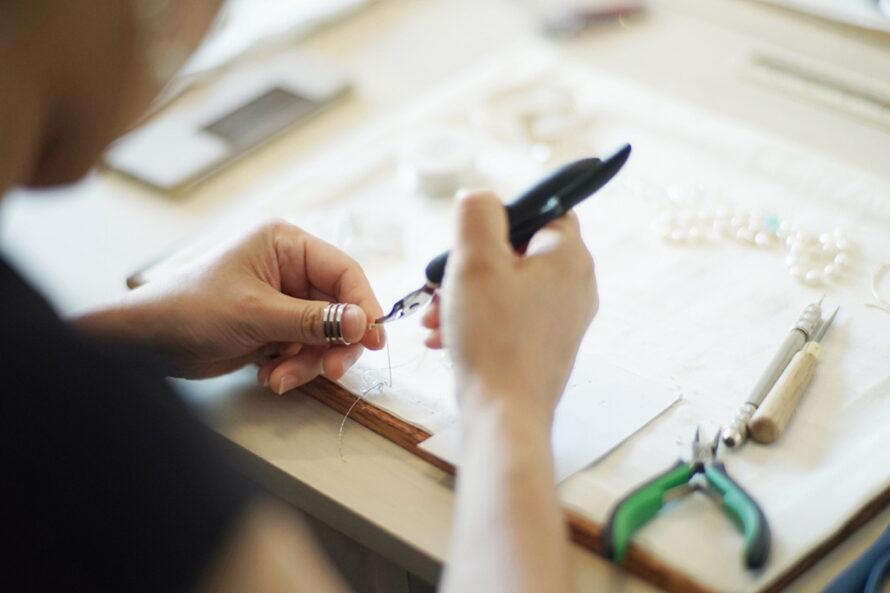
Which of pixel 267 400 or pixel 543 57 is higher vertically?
pixel 543 57

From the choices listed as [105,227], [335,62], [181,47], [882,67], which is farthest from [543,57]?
[181,47]

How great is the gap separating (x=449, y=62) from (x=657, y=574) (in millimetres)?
821

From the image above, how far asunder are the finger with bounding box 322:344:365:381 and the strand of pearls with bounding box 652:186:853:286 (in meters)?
0.31

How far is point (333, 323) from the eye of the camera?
2.42 feet

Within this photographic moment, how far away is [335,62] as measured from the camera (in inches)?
50.3

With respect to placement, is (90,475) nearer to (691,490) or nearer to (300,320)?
(300,320)

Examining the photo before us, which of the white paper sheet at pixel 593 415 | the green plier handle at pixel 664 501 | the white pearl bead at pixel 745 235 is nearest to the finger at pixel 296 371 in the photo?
the white paper sheet at pixel 593 415

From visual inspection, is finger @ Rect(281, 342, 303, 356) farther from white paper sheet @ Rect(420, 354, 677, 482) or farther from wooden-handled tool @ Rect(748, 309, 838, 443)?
wooden-handled tool @ Rect(748, 309, 838, 443)

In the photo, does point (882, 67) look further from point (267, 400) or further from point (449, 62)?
point (267, 400)

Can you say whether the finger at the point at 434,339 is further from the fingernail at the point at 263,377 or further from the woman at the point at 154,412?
the fingernail at the point at 263,377

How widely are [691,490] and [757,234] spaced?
0.32 m

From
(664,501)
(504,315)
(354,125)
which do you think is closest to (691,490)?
(664,501)

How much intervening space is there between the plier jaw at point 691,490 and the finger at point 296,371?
265mm

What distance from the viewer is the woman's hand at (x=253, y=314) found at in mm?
750
